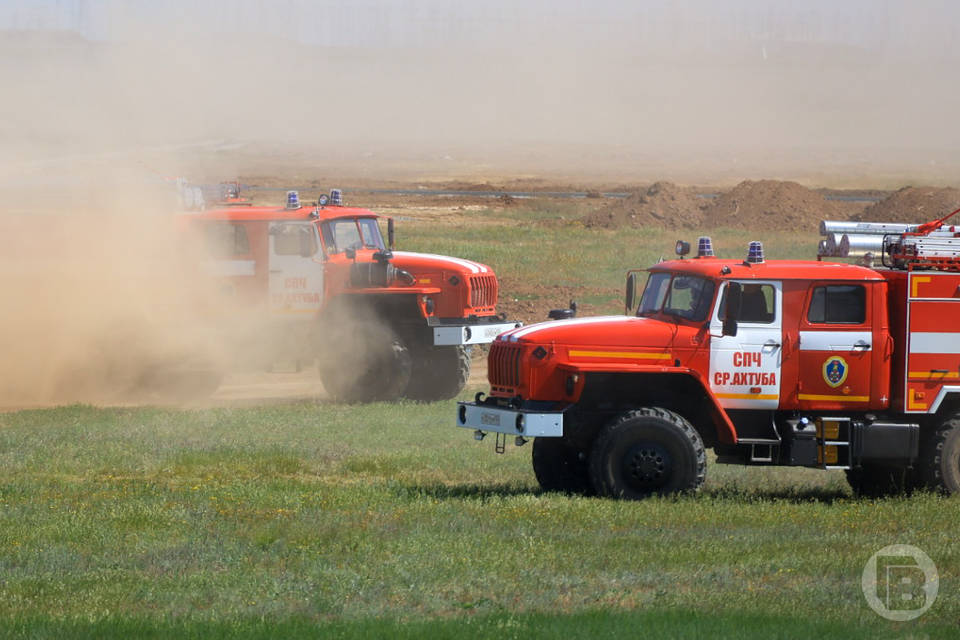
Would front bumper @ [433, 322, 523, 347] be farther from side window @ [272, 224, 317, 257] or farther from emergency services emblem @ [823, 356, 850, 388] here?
emergency services emblem @ [823, 356, 850, 388]

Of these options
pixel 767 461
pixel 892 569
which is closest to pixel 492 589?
pixel 892 569

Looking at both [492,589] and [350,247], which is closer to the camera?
[492,589]

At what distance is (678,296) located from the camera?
1354cm

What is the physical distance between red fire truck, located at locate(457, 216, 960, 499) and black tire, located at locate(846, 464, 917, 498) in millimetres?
378

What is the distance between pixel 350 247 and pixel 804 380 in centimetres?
1065

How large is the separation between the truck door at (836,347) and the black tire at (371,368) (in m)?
9.46

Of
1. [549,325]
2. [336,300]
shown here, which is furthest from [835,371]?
[336,300]

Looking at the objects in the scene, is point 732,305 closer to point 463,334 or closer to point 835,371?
point 835,371

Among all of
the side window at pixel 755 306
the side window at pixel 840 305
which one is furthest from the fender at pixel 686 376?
the side window at pixel 840 305

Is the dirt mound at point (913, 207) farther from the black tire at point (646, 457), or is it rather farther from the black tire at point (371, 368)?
the black tire at point (646, 457)

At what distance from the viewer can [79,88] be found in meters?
31.1

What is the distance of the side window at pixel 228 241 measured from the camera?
21984mm

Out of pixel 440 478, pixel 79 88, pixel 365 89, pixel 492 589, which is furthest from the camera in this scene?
pixel 365 89

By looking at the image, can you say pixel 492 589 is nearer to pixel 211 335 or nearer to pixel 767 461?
pixel 767 461
